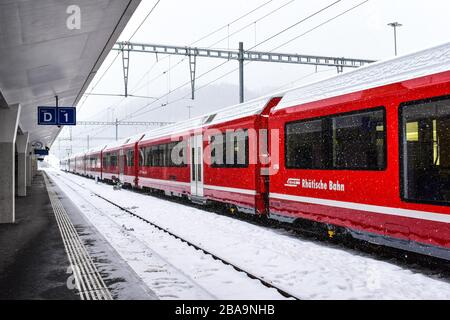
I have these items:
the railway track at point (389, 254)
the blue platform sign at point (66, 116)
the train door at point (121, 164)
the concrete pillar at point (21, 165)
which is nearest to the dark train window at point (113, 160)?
the train door at point (121, 164)

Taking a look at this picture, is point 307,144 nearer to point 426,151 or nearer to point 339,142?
point 339,142

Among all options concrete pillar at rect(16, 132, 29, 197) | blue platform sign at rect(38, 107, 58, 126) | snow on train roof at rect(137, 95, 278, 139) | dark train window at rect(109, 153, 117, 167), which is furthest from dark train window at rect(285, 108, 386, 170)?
dark train window at rect(109, 153, 117, 167)

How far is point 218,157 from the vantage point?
14195 mm

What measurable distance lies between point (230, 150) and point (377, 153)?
240 inches

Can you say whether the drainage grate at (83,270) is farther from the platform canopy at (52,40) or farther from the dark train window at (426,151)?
the dark train window at (426,151)

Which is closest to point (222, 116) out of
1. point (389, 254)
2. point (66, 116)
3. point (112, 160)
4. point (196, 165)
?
point (196, 165)

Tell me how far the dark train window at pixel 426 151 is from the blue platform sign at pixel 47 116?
11649 millimetres

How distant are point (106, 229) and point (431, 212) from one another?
25.1 ft

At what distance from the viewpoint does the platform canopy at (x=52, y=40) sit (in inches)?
276

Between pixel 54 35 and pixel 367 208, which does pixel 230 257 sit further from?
pixel 54 35

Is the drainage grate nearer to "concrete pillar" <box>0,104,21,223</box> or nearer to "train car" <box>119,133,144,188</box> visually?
"concrete pillar" <box>0,104,21,223</box>

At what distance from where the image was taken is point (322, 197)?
8.99 metres

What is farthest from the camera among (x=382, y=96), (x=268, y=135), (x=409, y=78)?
(x=268, y=135)
